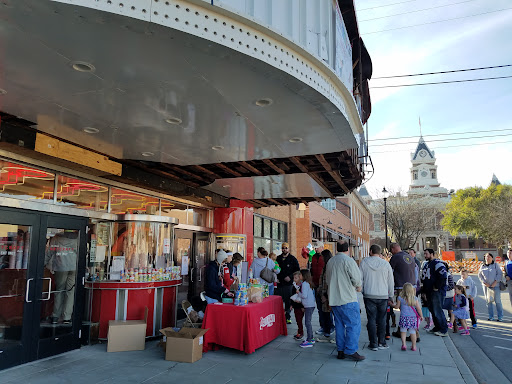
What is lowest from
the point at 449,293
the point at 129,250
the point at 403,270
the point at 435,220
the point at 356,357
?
the point at 356,357

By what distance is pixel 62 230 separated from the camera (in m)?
6.73

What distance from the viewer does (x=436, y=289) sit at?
8336 mm

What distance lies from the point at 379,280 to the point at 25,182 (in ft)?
20.2

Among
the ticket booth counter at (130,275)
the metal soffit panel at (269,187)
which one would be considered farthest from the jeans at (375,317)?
the ticket booth counter at (130,275)

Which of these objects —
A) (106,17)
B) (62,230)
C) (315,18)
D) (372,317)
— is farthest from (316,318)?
(106,17)

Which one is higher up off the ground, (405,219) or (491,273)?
(405,219)

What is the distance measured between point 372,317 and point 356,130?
11.1ft

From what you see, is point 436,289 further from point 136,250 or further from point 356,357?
point 136,250

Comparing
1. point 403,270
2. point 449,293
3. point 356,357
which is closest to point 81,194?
point 356,357

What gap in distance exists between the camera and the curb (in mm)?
5508

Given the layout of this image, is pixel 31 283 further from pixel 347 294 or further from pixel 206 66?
pixel 347 294

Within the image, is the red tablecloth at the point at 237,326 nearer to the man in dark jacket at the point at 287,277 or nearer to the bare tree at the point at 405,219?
the man in dark jacket at the point at 287,277

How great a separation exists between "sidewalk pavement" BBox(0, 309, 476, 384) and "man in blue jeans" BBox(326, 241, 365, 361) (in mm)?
251

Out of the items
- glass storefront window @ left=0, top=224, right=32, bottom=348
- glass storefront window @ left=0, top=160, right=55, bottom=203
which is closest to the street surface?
glass storefront window @ left=0, top=224, right=32, bottom=348
